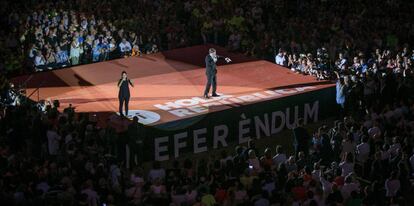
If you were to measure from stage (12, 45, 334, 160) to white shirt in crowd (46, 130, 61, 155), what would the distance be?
208cm

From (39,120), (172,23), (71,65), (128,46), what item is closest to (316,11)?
(172,23)

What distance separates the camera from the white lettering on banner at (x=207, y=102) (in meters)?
21.2

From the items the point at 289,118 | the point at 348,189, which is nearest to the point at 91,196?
the point at 348,189

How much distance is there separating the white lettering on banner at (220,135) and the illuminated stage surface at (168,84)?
46 cm

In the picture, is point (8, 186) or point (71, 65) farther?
point (71, 65)

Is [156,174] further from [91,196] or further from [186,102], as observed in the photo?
[186,102]

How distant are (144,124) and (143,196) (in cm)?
505

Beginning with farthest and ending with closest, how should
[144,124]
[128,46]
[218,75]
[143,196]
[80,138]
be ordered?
[128,46] < [218,75] < [144,124] < [80,138] < [143,196]

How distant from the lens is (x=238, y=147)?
17672 mm

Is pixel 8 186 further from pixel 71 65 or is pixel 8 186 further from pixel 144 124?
pixel 71 65

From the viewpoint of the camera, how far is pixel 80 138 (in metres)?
18.5

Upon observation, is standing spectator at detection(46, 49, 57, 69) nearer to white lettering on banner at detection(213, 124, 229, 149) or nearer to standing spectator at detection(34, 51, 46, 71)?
standing spectator at detection(34, 51, 46, 71)

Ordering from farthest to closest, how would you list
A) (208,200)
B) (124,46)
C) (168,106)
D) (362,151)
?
(124,46), (168,106), (362,151), (208,200)

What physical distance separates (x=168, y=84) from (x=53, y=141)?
597 cm
